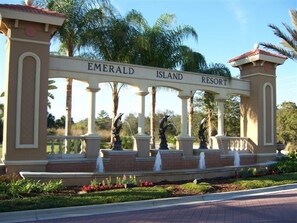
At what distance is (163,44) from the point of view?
21.9 m

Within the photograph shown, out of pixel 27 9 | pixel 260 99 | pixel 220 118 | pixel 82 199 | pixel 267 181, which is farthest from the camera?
pixel 260 99

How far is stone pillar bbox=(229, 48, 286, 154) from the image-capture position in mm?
19859

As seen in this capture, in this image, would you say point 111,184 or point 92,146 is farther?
point 92,146

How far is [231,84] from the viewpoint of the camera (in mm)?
19703

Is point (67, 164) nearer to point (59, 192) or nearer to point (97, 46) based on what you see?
point (59, 192)

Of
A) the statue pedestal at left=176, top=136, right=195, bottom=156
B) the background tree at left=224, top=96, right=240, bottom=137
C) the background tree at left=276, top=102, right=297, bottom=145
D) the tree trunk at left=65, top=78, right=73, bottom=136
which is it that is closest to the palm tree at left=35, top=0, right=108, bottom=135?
the tree trunk at left=65, top=78, right=73, bottom=136

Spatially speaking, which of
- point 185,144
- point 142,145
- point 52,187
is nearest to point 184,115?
point 185,144

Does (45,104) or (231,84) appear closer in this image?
(45,104)

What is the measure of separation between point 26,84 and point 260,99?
11.8 meters

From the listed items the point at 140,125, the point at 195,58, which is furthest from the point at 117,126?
the point at 195,58

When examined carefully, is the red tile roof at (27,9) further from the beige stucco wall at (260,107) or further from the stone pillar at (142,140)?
the beige stucco wall at (260,107)

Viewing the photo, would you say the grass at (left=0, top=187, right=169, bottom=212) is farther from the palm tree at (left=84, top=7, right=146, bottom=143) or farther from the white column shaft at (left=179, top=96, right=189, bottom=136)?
the palm tree at (left=84, top=7, right=146, bottom=143)

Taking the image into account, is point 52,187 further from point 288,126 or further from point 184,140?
point 288,126

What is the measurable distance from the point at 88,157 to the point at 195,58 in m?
10.2
